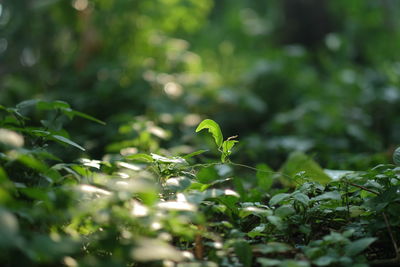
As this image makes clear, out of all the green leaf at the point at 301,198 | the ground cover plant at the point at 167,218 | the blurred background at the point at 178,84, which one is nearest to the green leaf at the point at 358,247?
the ground cover plant at the point at 167,218

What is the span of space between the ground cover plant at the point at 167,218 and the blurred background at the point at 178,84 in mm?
1272

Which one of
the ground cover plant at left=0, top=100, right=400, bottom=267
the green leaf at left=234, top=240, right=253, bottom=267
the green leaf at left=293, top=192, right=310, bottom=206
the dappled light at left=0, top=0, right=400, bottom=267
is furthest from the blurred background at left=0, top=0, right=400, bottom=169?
the green leaf at left=234, top=240, right=253, bottom=267

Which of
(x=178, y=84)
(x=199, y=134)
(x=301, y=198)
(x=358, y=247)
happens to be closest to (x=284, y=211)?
(x=301, y=198)

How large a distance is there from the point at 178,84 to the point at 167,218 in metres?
2.49

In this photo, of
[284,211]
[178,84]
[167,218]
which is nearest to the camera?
[167,218]

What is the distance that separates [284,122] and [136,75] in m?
1.16

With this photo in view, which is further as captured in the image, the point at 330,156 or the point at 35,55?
the point at 35,55

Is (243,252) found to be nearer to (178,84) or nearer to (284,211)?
(284,211)

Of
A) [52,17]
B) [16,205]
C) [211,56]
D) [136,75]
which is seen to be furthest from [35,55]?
[16,205]

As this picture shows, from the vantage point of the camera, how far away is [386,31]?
4418 mm

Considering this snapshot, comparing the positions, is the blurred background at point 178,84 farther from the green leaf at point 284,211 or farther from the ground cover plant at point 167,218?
the green leaf at point 284,211

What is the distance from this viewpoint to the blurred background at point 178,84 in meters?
2.60

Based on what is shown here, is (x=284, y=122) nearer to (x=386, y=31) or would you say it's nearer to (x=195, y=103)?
(x=195, y=103)

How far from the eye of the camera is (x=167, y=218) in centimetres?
71
